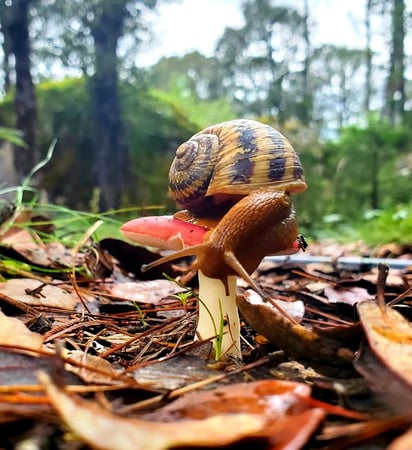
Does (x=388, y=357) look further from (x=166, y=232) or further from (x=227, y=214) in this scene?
(x=166, y=232)

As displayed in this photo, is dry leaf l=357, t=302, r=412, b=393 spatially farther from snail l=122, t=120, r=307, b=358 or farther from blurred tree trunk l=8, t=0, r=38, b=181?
blurred tree trunk l=8, t=0, r=38, b=181

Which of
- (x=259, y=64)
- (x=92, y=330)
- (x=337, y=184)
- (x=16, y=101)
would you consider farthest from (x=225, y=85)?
(x=92, y=330)

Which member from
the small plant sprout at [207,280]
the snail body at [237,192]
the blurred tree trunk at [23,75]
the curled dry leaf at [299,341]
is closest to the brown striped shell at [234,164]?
the snail body at [237,192]

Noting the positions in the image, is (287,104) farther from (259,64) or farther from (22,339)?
(22,339)

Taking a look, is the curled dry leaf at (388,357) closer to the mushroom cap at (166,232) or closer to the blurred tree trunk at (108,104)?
the mushroom cap at (166,232)

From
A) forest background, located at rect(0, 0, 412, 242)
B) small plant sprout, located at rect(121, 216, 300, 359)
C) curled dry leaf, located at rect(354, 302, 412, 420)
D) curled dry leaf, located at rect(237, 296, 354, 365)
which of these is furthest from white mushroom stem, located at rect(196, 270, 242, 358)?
forest background, located at rect(0, 0, 412, 242)

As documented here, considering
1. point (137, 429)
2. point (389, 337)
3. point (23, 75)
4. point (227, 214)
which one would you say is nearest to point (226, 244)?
point (227, 214)
